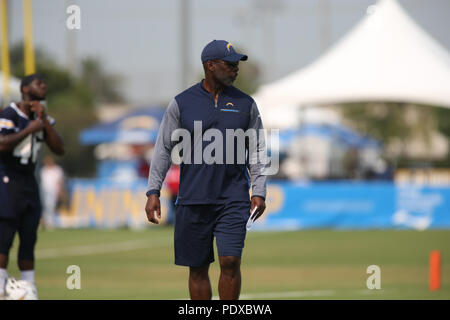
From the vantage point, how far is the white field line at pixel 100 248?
59.9 ft

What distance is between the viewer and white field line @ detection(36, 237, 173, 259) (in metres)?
18.2

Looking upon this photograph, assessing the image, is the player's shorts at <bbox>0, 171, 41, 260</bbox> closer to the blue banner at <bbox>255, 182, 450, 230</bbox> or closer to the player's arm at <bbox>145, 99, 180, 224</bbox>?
the player's arm at <bbox>145, 99, 180, 224</bbox>

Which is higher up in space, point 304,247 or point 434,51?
point 434,51

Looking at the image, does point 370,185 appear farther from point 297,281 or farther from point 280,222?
point 297,281

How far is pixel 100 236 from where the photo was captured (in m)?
23.8

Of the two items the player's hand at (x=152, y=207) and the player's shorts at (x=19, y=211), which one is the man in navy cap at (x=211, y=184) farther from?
the player's shorts at (x=19, y=211)

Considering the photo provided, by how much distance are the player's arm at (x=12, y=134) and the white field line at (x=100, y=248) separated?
8.53 meters

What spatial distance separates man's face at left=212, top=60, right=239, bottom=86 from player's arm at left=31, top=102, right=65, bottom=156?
240 centimetres

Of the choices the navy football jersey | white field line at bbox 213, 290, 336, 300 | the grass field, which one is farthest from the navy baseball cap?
the grass field

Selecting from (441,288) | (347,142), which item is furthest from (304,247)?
(347,142)

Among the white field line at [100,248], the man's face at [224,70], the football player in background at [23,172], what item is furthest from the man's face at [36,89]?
the white field line at [100,248]
